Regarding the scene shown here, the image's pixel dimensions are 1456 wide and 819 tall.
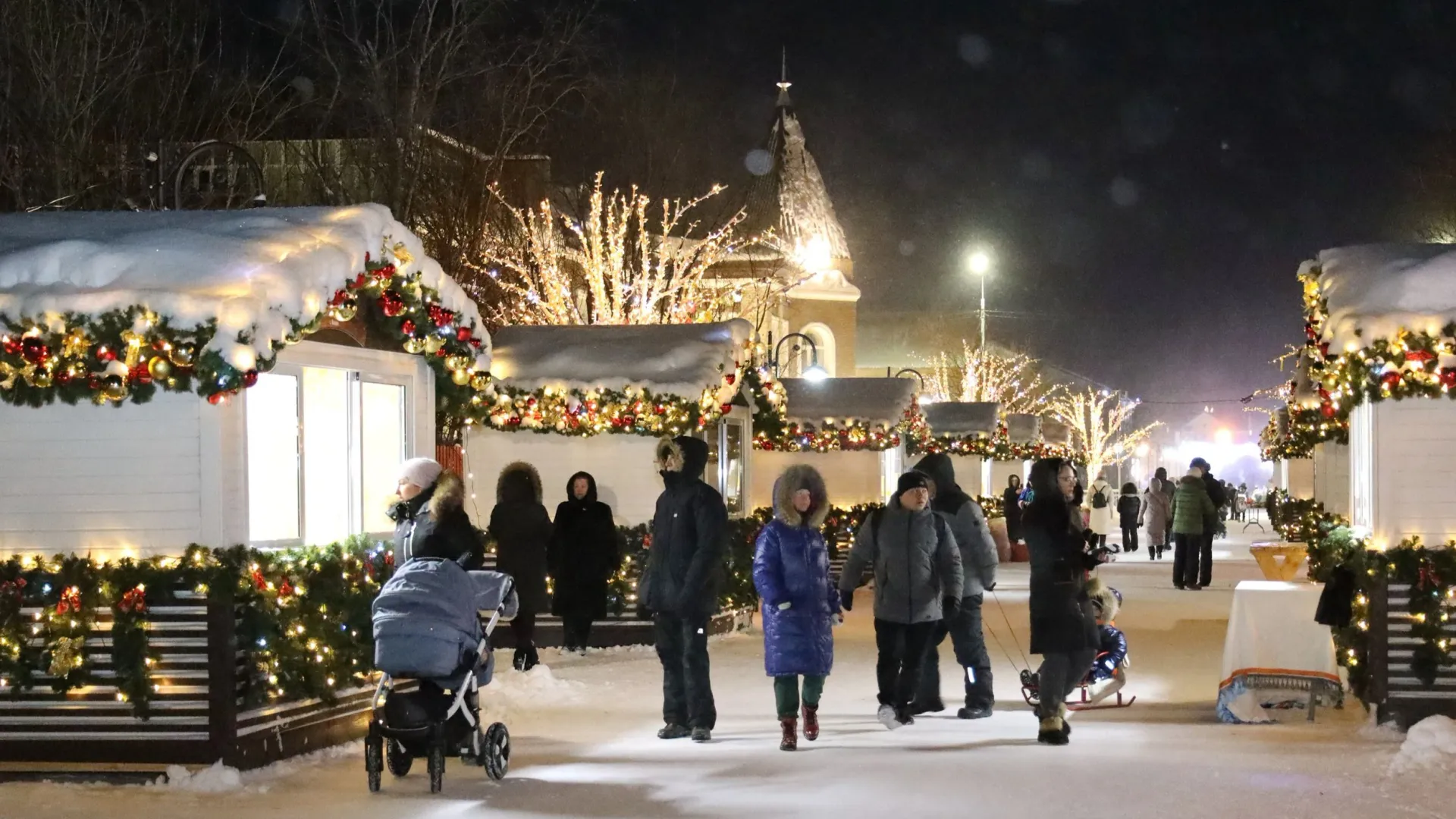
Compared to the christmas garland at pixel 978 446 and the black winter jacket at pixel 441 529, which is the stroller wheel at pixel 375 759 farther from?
the christmas garland at pixel 978 446

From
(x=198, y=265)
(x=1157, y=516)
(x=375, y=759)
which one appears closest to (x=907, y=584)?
(x=375, y=759)

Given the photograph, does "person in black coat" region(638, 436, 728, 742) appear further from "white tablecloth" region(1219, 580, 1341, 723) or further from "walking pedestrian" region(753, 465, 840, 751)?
"white tablecloth" region(1219, 580, 1341, 723)

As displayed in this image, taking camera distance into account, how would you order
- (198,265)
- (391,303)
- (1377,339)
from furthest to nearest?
(391,303) < (1377,339) < (198,265)

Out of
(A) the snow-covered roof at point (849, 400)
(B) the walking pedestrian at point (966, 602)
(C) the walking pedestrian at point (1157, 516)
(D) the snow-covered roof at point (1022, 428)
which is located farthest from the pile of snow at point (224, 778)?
(D) the snow-covered roof at point (1022, 428)

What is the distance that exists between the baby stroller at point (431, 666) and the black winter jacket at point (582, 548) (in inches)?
251

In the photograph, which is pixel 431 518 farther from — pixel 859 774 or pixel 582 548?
pixel 582 548

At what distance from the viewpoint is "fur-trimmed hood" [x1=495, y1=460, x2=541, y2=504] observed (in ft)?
53.7

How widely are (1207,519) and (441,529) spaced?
18201mm

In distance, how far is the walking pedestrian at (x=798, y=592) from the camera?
36.7 feet

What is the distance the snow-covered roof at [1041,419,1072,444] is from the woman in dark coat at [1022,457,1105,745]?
40977mm

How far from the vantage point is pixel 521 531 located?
16422 millimetres

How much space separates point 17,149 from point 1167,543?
2439cm

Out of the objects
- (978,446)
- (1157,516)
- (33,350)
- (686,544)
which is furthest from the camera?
(978,446)

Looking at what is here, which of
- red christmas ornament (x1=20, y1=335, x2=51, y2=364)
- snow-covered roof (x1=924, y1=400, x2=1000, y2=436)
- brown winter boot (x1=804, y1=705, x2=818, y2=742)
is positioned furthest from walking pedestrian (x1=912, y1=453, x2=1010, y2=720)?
snow-covered roof (x1=924, y1=400, x2=1000, y2=436)
